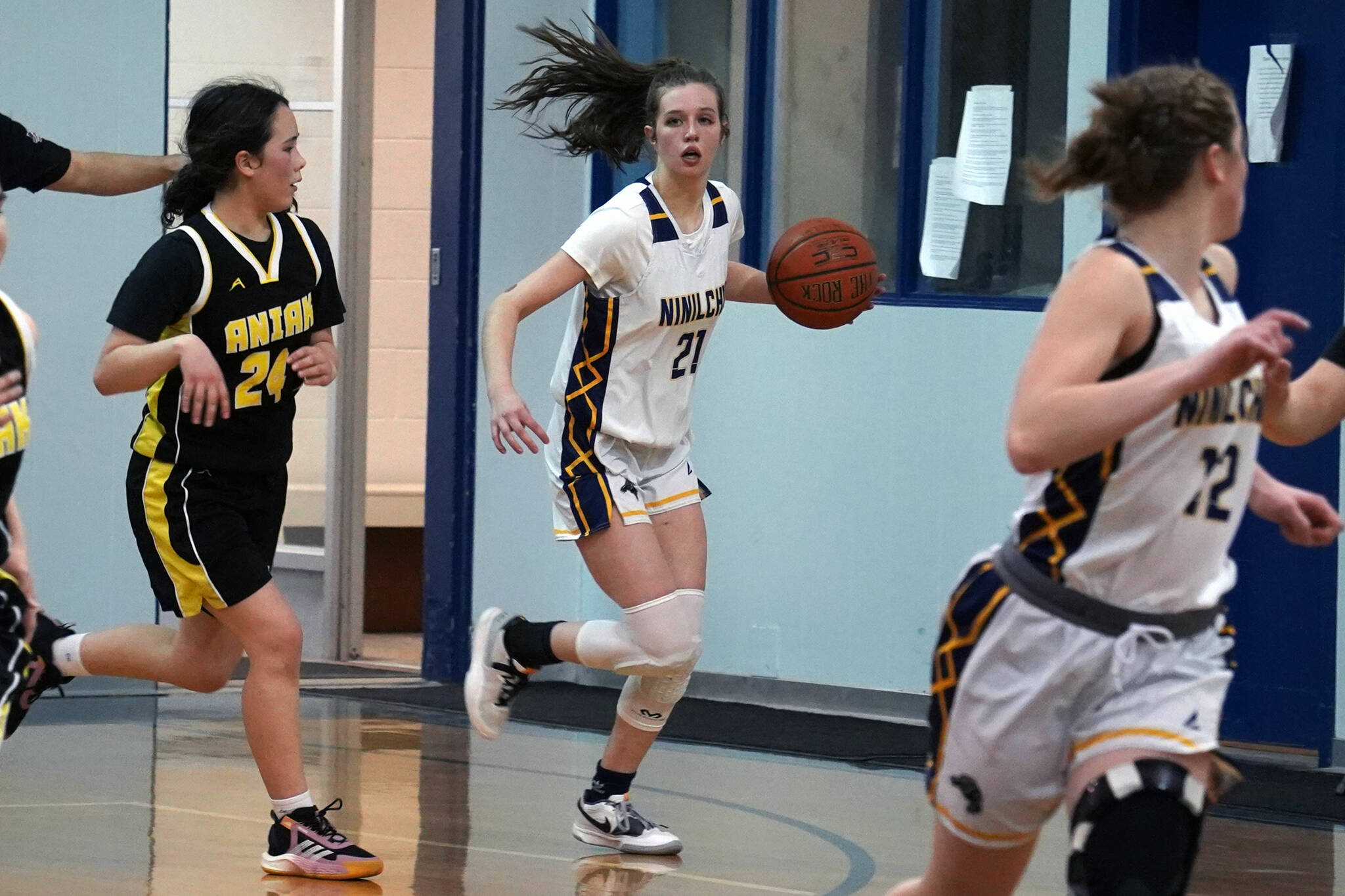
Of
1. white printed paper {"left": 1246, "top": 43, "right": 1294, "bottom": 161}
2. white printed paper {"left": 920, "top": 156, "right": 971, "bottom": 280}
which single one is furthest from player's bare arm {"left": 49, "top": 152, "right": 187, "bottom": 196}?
white printed paper {"left": 1246, "top": 43, "right": 1294, "bottom": 161}

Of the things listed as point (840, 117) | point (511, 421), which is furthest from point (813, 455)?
point (511, 421)

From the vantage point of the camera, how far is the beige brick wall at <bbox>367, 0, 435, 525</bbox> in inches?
350

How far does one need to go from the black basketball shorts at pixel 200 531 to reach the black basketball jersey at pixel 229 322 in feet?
0.14

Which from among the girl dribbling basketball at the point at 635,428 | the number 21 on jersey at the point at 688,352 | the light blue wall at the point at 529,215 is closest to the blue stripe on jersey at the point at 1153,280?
the girl dribbling basketball at the point at 635,428

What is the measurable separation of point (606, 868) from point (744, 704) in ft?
Answer: 8.18

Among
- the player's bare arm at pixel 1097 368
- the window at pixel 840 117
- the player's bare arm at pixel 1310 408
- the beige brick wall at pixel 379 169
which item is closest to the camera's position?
the player's bare arm at pixel 1097 368

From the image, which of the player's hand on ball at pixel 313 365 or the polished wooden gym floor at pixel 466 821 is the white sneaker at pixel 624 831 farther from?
the player's hand on ball at pixel 313 365

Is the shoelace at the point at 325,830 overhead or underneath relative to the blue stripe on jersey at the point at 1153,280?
underneath

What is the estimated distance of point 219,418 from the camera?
4.28 meters

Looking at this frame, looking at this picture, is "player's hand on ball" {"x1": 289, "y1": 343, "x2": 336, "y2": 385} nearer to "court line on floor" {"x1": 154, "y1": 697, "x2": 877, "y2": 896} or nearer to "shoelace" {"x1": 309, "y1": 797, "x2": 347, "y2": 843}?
"shoelace" {"x1": 309, "y1": 797, "x2": 347, "y2": 843}

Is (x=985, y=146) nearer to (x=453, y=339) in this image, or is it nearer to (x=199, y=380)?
(x=453, y=339)

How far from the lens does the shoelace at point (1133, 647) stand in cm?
258

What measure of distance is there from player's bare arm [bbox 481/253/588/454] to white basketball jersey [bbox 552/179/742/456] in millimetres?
53

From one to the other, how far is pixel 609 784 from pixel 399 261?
4741 millimetres
